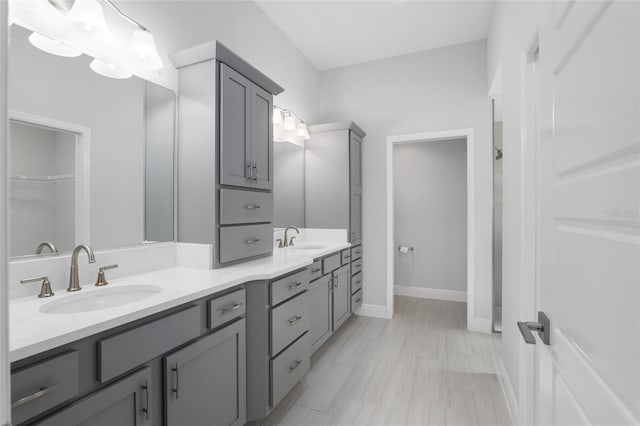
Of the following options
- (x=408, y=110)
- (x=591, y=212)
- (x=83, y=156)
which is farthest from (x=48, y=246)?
(x=408, y=110)

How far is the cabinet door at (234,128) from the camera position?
175 centimetres

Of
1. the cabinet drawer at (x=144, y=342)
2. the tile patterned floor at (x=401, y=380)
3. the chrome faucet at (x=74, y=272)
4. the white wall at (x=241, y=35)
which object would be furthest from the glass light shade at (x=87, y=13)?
the tile patterned floor at (x=401, y=380)

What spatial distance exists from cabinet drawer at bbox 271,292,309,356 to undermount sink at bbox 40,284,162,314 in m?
0.65

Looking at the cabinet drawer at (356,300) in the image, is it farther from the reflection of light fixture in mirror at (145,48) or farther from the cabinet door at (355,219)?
the reflection of light fixture in mirror at (145,48)

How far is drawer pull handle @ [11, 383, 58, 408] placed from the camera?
2.33ft

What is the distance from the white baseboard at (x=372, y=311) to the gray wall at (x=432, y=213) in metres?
1.04

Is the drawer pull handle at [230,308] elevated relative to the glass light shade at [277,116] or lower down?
lower down

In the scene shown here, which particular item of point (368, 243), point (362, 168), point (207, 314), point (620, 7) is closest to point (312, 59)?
point (362, 168)

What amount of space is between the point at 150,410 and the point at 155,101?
1518 mm

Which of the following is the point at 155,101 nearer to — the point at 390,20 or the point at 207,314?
the point at 207,314

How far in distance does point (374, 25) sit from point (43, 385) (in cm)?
340

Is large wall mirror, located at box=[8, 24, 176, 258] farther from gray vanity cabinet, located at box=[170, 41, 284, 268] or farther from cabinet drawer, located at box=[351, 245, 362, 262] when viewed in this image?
cabinet drawer, located at box=[351, 245, 362, 262]

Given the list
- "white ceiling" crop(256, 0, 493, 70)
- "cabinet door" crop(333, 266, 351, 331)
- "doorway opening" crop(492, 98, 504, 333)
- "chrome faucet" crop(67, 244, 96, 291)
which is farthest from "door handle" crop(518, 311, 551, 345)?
"white ceiling" crop(256, 0, 493, 70)

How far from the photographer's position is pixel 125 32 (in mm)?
1542
